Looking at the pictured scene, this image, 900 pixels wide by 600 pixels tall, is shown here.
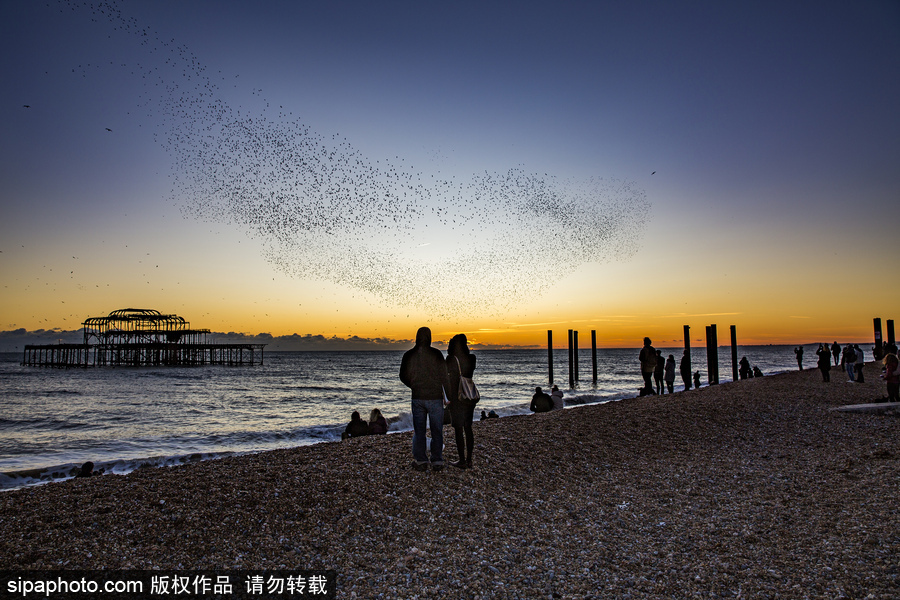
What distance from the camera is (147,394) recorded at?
3428 centimetres

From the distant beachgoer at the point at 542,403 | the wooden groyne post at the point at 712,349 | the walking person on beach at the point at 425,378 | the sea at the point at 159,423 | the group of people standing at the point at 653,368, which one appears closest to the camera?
the walking person on beach at the point at 425,378

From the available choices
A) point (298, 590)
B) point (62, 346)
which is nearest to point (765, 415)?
point (298, 590)

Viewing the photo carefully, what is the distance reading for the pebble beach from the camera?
4.21 metres

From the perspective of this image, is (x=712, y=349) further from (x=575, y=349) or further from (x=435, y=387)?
(x=435, y=387)

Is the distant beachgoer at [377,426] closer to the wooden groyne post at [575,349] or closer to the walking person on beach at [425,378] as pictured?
the walking person on beach at [425,378]

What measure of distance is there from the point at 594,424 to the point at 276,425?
47.8 feet

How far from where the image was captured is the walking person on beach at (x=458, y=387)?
6883 millimetres

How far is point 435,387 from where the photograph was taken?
22.1 ft

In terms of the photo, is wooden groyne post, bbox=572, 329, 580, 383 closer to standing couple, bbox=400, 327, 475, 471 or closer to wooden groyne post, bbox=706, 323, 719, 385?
wooden groyne post, bbox=706, 323, 719, 385

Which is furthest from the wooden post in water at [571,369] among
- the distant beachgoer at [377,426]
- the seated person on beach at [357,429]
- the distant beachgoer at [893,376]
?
the seated person on beach at [357,429]

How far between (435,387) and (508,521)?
197cm

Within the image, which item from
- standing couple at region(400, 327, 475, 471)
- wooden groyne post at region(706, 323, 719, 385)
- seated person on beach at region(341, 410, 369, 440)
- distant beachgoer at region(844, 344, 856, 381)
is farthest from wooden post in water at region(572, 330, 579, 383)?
standing couple at region(400, 327, 475, 471)

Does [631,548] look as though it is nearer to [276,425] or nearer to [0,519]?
[0,519]

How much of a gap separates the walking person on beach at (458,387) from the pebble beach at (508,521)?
467mm
